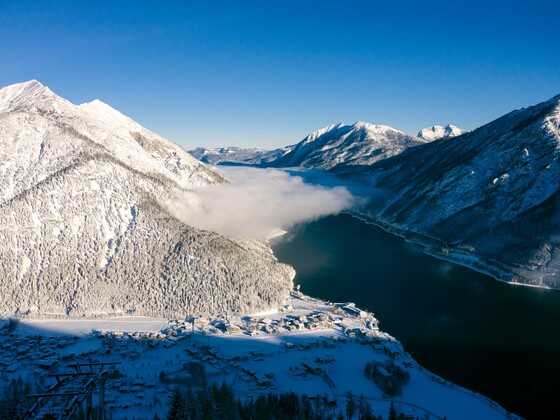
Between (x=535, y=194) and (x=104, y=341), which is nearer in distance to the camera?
(x=104, y=341)

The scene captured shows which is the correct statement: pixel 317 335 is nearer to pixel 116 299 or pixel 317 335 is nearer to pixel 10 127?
pixel 116 299

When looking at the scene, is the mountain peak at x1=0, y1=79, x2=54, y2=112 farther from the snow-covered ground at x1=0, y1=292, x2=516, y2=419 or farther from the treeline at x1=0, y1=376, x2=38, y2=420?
the treeline at x1=0, y1=376, x2=38, y2=420

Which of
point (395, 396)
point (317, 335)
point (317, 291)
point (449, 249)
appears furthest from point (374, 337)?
point (449, 249)

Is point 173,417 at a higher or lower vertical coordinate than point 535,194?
lower

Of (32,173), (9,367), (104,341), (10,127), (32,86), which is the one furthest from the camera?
(32,86)

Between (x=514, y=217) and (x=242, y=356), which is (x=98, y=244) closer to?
(x=242, y=356)

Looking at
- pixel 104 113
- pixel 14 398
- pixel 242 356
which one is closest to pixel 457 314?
pixel 242 356
